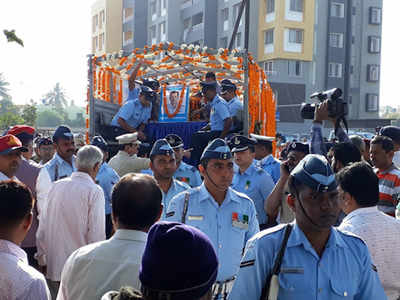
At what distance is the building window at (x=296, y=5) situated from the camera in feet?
116

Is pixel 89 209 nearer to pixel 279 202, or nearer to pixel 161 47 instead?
pixel 279 202

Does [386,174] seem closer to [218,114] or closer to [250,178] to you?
[250,178]

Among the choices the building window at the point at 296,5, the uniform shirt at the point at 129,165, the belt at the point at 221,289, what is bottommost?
the belt at the point at 221,289

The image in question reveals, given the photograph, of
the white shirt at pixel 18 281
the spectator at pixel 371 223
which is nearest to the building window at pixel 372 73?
the spectator at pixel 371 223

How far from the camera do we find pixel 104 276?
2.31 metres

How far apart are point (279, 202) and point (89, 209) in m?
1.72

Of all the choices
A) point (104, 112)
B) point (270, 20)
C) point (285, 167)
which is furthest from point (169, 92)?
point (270, 20)

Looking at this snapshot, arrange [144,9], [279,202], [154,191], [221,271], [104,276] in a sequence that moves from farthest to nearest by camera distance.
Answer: [144,9], [279,202], [221,271], [154,191], [104,276]

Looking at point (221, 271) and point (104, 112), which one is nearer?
point (221, 271)

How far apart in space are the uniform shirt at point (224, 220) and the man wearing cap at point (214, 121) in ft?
16.0

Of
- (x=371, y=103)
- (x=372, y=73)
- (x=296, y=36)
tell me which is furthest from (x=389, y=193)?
(x=372, y=73)

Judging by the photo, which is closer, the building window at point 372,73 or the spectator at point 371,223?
the spectator at point 371,223

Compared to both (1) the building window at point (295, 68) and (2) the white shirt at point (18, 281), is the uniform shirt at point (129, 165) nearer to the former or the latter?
(2) the white shirt at point (18, 281)

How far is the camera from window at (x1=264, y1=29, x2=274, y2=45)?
35.9 m
